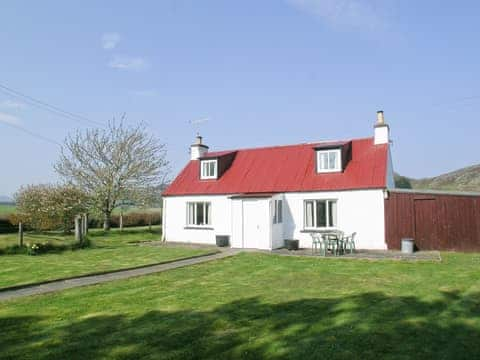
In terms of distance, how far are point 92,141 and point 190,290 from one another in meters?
27.8

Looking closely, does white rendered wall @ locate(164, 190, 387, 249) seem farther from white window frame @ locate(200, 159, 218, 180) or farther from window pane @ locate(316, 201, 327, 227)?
white window frame @ locate(200, 159, 218, 180)

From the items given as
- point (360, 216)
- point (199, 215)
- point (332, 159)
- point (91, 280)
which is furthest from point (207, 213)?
point (91, 280)

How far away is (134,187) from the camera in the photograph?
33.8 meters

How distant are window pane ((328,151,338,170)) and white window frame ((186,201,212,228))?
7.57 metres

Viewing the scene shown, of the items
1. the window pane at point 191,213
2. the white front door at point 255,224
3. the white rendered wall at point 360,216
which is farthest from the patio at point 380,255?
the window pane at point 191,213

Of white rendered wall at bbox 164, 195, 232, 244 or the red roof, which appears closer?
the red roof

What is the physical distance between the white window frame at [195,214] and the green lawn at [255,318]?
10966mm

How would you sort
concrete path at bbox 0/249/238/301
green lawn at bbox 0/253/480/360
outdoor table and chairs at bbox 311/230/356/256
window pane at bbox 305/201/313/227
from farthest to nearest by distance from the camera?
1. window pane at bbox 305/201/313/227
2. outdoor table and chairs at bbox 311/230/356/256
3. concrete path at bbox 0/249/238/301
4. green lawn at bbox 0/253/480/360

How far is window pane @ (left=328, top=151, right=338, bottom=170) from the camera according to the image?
20.8 meters

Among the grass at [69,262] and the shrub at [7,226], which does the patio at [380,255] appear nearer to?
the grass at [69,262]

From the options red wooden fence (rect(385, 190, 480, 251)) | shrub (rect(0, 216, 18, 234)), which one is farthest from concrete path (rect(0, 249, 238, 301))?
shrub (rect(0, 216, 18, 234))

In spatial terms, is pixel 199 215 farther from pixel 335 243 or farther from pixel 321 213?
pixel 335 243

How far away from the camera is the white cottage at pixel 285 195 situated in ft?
62.6

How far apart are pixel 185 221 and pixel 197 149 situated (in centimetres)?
578
